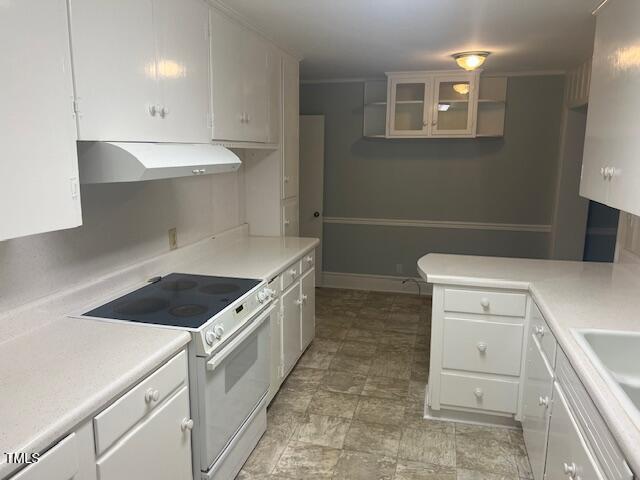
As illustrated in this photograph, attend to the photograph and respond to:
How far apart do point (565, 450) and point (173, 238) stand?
222 cm

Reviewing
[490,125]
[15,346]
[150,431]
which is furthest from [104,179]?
Result: [490,125]

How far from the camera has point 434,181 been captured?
5.14 meters

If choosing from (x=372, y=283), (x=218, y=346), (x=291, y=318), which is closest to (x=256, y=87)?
(x=291, y=318)

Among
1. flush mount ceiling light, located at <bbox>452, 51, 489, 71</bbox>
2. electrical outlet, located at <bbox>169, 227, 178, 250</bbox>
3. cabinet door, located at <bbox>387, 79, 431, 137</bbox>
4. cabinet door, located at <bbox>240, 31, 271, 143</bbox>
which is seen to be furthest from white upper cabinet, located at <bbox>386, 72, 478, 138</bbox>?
electrical outlet, located at <bbox>169, 227, 178, 250</bbox>

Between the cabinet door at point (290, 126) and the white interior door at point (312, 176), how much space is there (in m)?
1.26

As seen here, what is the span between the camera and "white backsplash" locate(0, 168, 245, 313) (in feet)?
5.95

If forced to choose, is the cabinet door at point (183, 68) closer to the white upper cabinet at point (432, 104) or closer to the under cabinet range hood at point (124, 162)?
the under cabinet range hood at point (124, 162)

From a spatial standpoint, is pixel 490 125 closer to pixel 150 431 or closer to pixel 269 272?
pixel 269 272

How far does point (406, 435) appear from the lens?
2709 mm

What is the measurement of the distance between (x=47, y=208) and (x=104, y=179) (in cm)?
35

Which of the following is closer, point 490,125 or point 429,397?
point 429,397

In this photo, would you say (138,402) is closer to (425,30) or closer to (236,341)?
(236,341)

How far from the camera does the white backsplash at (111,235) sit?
1.81 metres

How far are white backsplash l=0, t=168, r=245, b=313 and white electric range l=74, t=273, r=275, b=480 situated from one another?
0.64 ft
